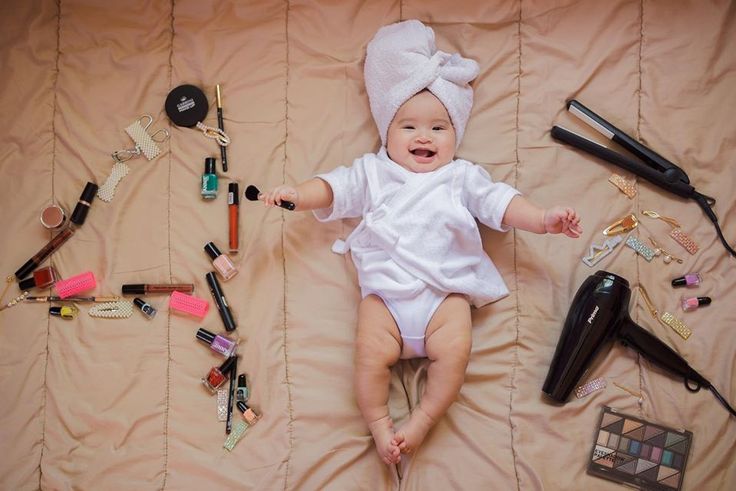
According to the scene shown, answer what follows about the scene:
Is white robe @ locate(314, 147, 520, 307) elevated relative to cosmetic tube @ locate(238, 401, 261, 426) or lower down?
elevated

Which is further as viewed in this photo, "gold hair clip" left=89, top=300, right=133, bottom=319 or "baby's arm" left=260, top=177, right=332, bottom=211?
"gold hair clip" left=89, top=300, right=133, bottom=319

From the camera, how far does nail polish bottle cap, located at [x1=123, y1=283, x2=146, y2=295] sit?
144 centimetres

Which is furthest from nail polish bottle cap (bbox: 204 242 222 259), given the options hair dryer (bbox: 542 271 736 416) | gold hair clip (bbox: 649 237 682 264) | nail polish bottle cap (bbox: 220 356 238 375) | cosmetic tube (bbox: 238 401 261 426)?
gold hair clip (bbox: 649 237 682 264)

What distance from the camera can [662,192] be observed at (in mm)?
1481

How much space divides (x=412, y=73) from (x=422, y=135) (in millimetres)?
140

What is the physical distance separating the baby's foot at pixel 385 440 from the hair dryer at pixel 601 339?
36cm

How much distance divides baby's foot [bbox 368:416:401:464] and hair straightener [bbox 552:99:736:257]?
30.8 inches

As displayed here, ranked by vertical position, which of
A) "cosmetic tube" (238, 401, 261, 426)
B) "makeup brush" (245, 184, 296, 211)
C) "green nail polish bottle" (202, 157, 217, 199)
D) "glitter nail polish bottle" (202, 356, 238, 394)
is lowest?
"cosmetic tube" (238, 401, 261, 426)

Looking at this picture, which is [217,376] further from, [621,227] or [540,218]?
[621,227]

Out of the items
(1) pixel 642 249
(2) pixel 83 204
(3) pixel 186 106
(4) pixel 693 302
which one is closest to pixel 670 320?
(4) pixel 693 302

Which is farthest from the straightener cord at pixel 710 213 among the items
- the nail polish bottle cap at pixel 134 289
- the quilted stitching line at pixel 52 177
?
the quilted stitching line at pixel 52 177

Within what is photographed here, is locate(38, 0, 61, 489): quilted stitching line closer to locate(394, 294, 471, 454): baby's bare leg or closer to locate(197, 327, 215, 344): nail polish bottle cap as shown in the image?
locate(197, 327, 215, 344): nail polish bottle cap

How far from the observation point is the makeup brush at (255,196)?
1.31 m

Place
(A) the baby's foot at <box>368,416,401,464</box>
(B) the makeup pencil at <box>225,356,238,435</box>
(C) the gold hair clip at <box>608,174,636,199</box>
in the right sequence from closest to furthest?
(A) the baby's foot at <box>368,416,401,464</box>
(B) the makeup pencil at <box>225,356,238,435</box>
(C) the gold hair clip at <box>608,174,636,199</box>
